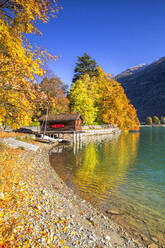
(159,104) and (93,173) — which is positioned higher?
(159,104)

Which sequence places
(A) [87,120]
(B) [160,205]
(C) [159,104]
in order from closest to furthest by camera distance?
(B) [160,205]
(A) [87,120]
(C) [159,104]

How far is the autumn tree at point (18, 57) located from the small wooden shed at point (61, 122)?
34414 mm

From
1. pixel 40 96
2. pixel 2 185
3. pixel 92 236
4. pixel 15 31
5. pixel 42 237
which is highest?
pixel 15 31

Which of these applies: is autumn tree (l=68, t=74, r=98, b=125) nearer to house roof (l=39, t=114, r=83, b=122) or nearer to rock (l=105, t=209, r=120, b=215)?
house roof (l=39, t=114, r=83, b=122)

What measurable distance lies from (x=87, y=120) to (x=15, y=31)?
46.2 metres

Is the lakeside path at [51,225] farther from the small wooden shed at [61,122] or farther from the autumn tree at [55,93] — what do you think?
the autumn tree at [55,93]

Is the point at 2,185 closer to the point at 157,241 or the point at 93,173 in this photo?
the point at 157,241

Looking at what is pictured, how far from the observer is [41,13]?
6734 millimetres

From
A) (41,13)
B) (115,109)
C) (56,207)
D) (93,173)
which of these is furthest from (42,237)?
(115,109)

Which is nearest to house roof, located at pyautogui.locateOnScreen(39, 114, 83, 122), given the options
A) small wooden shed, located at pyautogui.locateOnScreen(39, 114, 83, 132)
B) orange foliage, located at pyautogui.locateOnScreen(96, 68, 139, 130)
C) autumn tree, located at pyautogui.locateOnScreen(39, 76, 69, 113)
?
small wooden shed, located at pyautogui.locateOnScreen(39, 114, 83, 132)

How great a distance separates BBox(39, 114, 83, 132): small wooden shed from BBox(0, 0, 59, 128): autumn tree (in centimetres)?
3441

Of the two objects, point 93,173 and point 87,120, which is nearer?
point 93,173

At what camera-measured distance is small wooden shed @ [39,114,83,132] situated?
138 ft

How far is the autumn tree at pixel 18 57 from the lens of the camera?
620 cm
